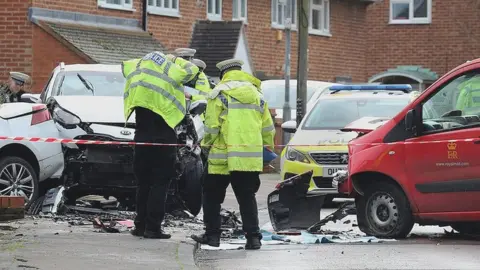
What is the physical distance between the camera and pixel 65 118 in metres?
13.9

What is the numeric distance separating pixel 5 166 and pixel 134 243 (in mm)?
2810

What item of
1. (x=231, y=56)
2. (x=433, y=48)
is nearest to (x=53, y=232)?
(x=231, y=56)

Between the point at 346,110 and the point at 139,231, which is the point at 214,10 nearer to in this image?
the point at 346,110

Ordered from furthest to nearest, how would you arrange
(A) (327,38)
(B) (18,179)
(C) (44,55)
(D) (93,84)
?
(A) (327,38)
(C) (44,55)
(D) (93,84)
(B) (18,179)

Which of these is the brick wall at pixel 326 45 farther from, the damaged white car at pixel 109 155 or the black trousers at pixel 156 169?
the black trousers at pixel 156 169

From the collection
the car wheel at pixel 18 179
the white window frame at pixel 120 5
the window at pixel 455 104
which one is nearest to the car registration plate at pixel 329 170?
the window at pixel 455 104

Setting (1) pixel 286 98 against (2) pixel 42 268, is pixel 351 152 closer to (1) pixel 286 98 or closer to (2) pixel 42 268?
(2) pixel 42 268

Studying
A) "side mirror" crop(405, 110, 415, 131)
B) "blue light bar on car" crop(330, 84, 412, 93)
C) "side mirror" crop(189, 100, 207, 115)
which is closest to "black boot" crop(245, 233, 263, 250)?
"side mirror" crop(405, 110, 415, 131)

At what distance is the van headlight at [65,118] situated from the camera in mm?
13859

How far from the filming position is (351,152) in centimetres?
1311

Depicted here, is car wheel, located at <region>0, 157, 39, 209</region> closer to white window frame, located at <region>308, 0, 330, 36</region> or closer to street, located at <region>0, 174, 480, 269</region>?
street, located at <region>0, 174, 480, 269</region>

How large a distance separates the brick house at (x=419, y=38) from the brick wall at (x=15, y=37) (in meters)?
16.8

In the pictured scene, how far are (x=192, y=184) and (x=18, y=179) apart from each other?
1.91 metres

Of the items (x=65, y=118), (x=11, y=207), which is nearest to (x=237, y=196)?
(x=11, y=207)
